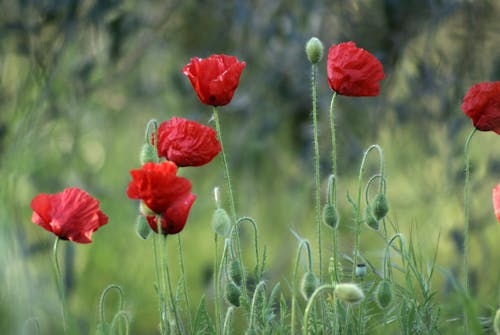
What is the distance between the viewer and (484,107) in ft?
3.92

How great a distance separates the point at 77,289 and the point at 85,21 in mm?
955

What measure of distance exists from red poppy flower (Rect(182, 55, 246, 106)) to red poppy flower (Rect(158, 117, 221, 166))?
0.04 meters

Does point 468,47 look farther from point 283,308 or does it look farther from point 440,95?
point 283,308

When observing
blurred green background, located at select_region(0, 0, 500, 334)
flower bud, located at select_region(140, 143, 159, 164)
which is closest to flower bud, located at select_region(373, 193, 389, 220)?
flower bud, located at select_region(140, 143, 159, 164)

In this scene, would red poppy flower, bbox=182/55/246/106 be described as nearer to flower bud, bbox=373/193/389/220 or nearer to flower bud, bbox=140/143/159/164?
flower bud, bbox=140/143/159/164

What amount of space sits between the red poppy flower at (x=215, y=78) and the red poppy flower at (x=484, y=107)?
265 millimetres

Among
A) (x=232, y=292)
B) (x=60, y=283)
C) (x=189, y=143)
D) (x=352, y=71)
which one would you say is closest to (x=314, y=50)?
(x=352, y=71)

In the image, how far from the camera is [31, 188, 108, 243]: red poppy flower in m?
1.13

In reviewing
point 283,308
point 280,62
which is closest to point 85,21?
point 280,62

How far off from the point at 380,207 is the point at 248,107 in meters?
1.72

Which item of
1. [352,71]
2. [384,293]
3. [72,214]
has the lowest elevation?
[384,293]

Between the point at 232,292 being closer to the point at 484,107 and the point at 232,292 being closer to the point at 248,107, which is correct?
the point at 484,107

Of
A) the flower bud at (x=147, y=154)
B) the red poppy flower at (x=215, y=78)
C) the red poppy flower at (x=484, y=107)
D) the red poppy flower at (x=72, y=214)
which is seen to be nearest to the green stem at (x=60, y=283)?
the red poppy flower at (x=72, y=214)

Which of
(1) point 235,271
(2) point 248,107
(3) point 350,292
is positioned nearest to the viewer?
(3) point 350,292
